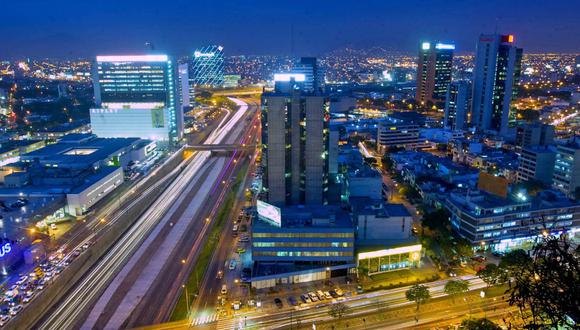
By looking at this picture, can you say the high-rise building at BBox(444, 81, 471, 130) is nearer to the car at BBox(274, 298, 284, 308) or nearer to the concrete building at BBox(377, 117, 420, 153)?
the concrete building at BBox(377, 117, 420, 153)

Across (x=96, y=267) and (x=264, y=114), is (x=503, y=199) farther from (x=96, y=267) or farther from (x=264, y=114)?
(x=96, y=267)

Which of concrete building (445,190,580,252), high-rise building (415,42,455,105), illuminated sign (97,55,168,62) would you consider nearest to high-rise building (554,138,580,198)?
concrete building (445,190,580,252)

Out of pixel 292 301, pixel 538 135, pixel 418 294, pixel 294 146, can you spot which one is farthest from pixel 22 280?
pixel 538 135

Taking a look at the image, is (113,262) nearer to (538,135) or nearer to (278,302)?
(278,302)

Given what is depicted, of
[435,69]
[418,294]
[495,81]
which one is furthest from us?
[435,69]

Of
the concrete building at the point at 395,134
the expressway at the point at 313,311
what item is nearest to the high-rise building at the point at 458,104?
the concrete building at the point at 395,134

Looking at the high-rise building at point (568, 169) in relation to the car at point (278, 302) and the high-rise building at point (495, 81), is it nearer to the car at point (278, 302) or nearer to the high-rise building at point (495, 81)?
the high-rise building at point (495, 81)
